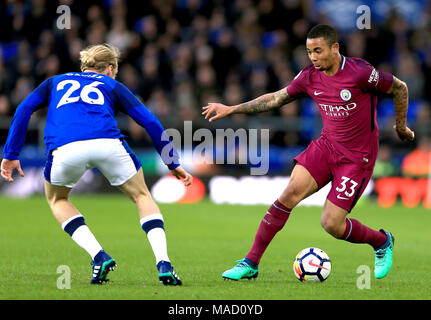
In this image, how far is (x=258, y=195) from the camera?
16422mm

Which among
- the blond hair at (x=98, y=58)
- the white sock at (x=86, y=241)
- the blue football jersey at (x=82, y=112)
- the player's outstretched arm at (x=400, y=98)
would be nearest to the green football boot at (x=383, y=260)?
the player's outstretched arm at (x=400, y=98)

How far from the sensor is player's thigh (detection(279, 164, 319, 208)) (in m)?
6.84

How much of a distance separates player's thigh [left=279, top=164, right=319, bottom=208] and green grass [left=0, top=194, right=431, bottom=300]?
0.69 m

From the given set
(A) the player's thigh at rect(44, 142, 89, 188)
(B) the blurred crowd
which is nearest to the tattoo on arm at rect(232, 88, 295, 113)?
(A) the player's thigh at rect(44, 142, 89, 188)

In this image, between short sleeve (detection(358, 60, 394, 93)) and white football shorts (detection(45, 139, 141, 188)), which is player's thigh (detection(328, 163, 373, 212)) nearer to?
short sleeve (detection(358, 60, 394, 93))

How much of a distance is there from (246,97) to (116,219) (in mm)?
6082

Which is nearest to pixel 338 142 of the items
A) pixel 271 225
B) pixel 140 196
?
pixel 271 225

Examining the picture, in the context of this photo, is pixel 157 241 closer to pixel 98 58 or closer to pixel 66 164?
pixel 66 164

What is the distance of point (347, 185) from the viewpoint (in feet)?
22.3

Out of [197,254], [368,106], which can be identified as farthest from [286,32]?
[368,106]

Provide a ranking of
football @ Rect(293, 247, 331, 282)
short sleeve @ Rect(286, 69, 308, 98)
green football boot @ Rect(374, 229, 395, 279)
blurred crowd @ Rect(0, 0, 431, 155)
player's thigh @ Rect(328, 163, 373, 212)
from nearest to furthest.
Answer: football @ Rect(293, 247, 331, 282) → player's thigh @ Rect(328, 163, 373, 212) → green football boot @ Rect(374, 229, 395, 279) → short sleeve @ Rect(286, 69, 308, 98) → blurred crowd @ Rect(0, 0, 431, 155)

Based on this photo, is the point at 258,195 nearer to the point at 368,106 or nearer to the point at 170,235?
the point at 170,235

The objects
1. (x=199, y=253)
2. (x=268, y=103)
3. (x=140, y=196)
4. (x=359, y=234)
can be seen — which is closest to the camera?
(x=140, y=196)

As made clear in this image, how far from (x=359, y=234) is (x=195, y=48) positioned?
1210cm
